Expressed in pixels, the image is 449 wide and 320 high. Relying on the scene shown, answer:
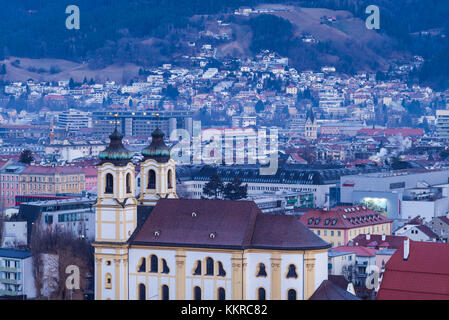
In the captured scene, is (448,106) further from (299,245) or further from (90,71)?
(299,245)

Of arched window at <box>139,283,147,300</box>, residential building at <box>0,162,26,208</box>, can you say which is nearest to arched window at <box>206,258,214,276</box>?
arched window at <box>139,283,147,300</box>

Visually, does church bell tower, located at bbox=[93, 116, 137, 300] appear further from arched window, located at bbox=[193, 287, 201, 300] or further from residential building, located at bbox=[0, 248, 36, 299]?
residential building, located at bbox=[0, 248, 36, 299]

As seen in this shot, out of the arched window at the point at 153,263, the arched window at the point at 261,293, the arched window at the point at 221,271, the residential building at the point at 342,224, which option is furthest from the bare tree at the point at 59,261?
the residential building at the point at 342,224

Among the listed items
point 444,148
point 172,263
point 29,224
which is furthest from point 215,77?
point 172,263

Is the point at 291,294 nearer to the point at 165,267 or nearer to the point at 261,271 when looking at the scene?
the point at 261,271

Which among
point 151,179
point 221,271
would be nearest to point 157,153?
point 151,179

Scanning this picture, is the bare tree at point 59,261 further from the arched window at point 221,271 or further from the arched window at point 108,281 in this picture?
the arched window at point 221,271
